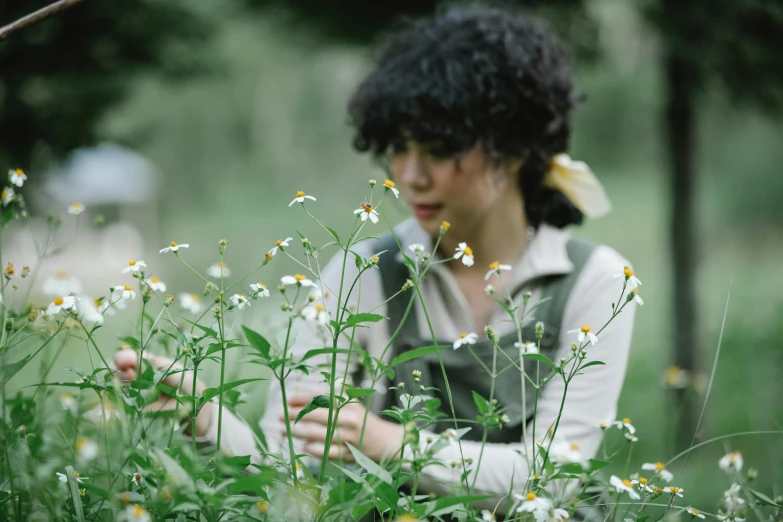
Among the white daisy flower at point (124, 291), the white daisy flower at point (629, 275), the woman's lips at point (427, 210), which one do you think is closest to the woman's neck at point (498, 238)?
the woman's lips at point (427, 210)

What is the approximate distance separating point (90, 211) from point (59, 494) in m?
10.4

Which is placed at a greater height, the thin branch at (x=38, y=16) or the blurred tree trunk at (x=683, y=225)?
the thin branch at (x=38, y=16)

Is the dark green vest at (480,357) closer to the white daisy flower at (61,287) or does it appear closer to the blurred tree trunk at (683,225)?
the white daisy flower at (61,287)

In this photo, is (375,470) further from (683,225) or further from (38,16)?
(683,225)

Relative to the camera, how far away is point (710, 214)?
9.12 m

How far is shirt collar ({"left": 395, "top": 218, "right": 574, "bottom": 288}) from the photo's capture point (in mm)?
1203

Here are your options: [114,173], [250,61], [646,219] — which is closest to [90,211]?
[114,173]

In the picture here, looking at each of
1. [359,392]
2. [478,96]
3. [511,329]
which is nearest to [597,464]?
[359,392]

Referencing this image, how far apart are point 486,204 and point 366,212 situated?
574 mm

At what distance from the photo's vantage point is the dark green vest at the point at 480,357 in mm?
1142

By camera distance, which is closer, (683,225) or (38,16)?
(38,16)

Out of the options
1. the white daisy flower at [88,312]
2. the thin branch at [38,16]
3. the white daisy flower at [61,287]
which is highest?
the thin branch at [38,16]

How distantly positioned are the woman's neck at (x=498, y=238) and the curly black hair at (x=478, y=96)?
1.7 inches

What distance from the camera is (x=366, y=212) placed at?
0.66 m
